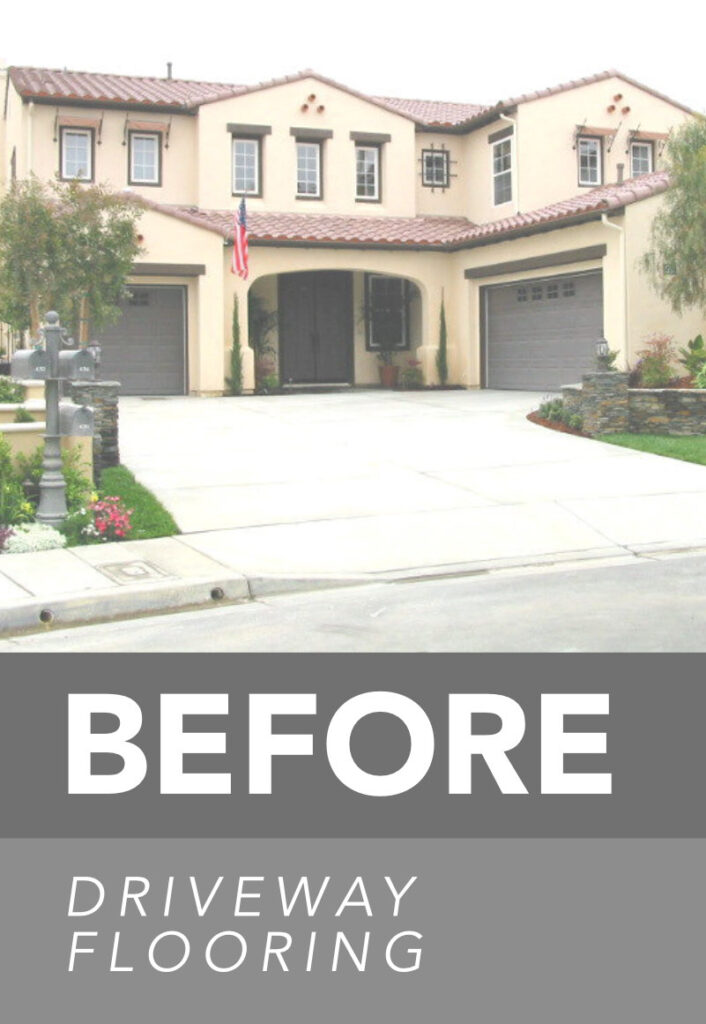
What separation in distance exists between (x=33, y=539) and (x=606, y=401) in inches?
394

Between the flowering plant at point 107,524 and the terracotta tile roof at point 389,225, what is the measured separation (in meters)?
13.5

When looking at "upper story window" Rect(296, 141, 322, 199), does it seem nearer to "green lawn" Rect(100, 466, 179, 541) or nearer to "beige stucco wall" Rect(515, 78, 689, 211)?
"beige stucco wall" Rect(515, 78, 689, 211)

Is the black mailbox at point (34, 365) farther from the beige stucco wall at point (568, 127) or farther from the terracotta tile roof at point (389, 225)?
the beige stucco wall at point (568, 127)

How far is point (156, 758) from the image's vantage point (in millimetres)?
5031

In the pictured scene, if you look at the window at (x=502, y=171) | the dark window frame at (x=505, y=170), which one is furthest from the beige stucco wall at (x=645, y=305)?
the window at (x=502, y=171)

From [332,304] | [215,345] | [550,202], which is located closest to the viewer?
[215,345]

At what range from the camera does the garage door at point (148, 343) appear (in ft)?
90.1

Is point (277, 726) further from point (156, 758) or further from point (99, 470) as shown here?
point (99, 470)

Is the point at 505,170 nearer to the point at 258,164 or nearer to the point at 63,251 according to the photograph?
the point at 258,164

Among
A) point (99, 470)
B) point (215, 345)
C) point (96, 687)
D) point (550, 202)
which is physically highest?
point (550, 202)

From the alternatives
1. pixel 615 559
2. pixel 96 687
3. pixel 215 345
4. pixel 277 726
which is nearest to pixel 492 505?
pixel 615 559

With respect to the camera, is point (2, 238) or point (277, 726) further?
point (2, 238)

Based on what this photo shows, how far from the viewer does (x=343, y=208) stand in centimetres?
3008

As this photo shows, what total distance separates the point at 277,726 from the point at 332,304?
26206 mm
